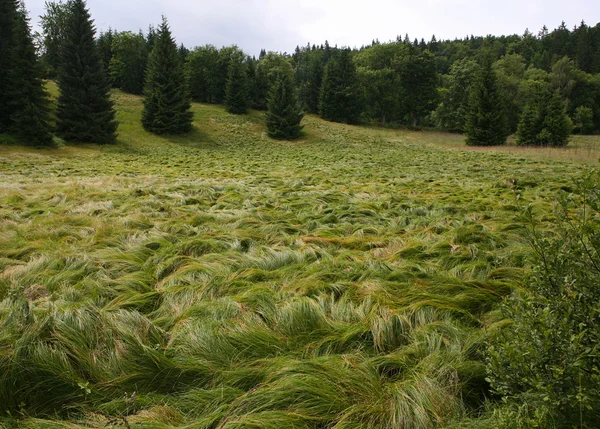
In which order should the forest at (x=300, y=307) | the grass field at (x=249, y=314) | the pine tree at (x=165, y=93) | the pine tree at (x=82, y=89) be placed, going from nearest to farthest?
the forest at (x=300, y=307), the grass field at (x=249, y=314), the pine tree at (x=82, y=89), the pine tree at (x=165, y=93)

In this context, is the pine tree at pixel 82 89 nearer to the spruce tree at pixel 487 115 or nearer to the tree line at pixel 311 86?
the tree line at pixel 311 86

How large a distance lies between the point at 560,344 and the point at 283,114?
37.7 metres

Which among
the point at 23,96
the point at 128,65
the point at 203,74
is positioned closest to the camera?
the point at 23,96

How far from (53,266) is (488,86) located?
38.4m

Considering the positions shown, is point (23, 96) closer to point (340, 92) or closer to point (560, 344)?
point (560, 344)

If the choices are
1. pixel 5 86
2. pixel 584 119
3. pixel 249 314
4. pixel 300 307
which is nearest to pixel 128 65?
pixel 5 86

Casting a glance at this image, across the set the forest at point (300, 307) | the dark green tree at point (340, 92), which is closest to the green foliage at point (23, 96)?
the forest at point (300, 307)

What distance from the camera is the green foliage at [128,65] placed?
48.3 m

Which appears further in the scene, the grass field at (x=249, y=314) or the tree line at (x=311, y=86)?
the tree line at (x=311, y=86)

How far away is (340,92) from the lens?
47.5m

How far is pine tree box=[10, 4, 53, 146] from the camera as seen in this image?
24.2 meters

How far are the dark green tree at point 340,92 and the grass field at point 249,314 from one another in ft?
148

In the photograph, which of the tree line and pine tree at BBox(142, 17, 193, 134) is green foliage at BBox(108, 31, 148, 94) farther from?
pine tree at BBox(142, 17, 193, 134)

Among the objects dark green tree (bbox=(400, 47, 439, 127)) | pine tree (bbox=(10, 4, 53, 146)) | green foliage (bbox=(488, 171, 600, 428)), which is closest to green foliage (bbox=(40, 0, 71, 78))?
pine tree (bbox=(10, 4, 53, 146))
